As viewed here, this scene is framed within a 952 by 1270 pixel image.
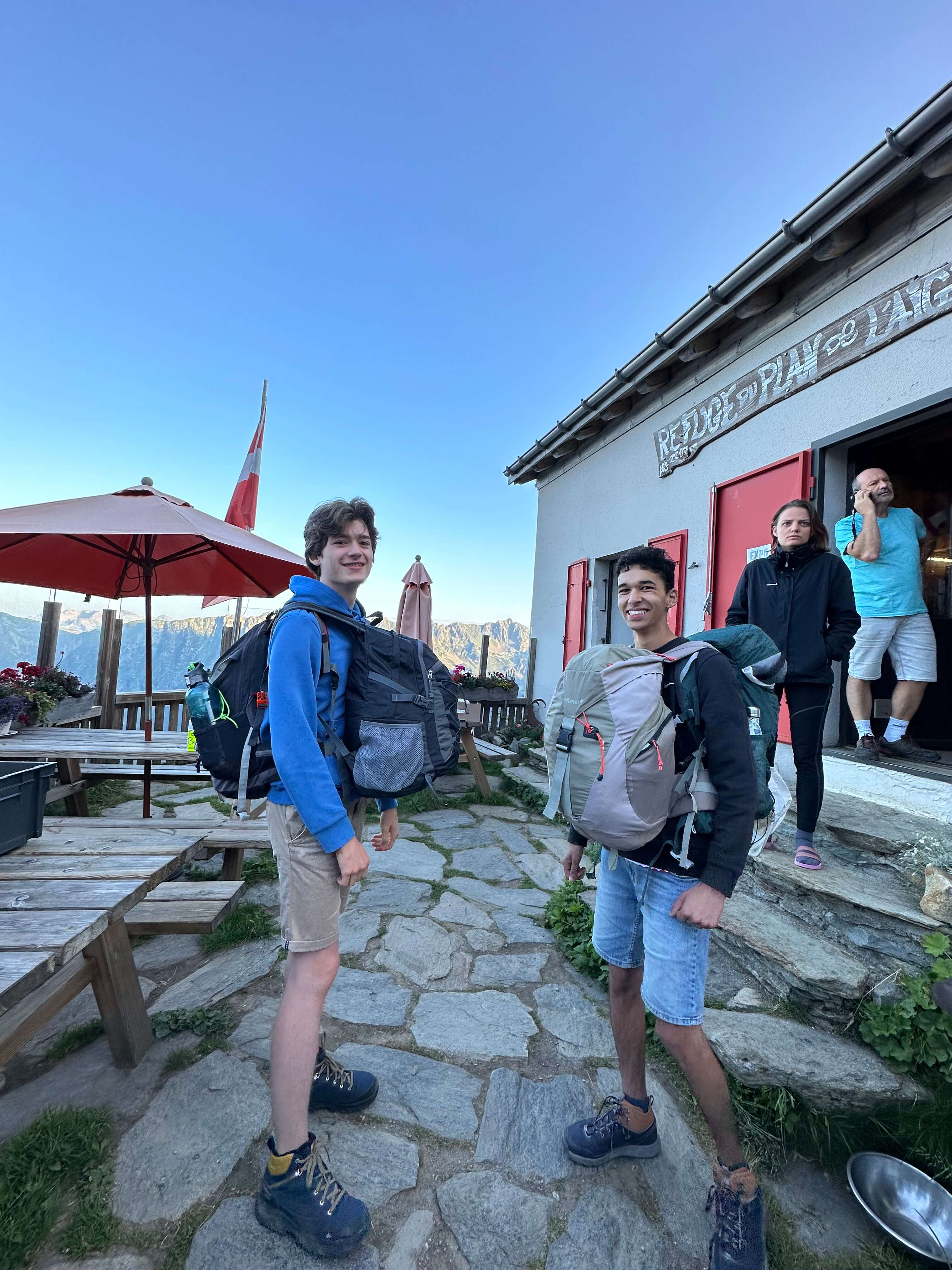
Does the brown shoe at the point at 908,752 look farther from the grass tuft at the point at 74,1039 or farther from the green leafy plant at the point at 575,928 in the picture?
the grass tuft at the point at 74,1039

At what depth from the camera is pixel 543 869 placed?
14.5 feet

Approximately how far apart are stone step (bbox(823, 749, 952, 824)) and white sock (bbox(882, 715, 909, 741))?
0.15 metres

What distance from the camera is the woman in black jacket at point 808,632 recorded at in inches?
116

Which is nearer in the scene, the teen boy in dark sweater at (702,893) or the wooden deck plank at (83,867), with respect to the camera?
the teen boy in dark sweater at (702,893)

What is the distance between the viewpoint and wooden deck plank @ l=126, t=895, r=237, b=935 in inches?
90.7

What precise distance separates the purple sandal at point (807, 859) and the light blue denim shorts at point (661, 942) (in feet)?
5.44

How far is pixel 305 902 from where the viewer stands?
151cm

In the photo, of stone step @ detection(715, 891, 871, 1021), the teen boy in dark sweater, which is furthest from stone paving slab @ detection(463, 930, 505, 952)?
the teen boy in dark sweater

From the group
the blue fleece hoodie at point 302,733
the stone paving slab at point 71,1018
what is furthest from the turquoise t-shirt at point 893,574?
the stone paving slab at point 71,1018

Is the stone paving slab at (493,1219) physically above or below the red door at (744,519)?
below

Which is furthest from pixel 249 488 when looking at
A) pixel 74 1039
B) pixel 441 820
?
pixel 74 1039

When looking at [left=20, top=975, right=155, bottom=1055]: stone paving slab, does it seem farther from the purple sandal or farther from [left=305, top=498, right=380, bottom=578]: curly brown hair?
the purple sandal

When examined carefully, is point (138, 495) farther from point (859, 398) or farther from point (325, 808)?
point (859, 398)

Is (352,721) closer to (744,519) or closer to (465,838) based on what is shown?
(465,838)
